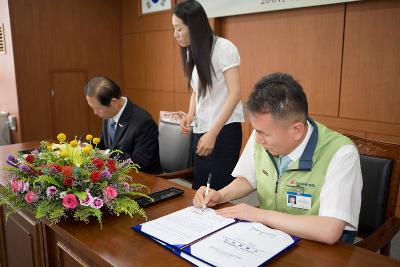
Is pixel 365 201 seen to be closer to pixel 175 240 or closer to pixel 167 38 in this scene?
pixel 175 240

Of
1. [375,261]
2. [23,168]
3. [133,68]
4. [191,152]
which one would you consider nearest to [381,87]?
[191,152]

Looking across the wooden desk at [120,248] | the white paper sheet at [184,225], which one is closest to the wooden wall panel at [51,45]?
the wooden desk at [120,248]

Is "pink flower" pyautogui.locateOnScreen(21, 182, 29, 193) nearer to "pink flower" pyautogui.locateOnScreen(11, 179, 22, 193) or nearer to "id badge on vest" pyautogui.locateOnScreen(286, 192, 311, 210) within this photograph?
"pink flower" pyautogui.locateOnScreen(11, 179, 22, 193)

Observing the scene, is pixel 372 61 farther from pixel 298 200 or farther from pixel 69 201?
pixel 69 201

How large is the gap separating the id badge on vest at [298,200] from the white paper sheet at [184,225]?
8.7 inches

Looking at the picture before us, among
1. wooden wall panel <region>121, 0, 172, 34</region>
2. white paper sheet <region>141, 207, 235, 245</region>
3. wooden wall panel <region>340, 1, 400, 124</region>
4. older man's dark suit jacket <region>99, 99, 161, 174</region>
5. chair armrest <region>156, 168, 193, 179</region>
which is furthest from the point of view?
wooden wall panel <region>121, 0, 172, 34</region>

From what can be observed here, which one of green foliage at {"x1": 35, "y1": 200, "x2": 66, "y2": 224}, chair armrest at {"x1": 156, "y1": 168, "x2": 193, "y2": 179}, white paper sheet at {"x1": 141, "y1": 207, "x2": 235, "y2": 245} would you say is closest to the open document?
white paper sheet at {"x1": 141, "y1": 207, "x2": 235, "y2": 245}

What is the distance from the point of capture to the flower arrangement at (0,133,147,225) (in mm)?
1172

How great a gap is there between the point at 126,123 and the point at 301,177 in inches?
48.4

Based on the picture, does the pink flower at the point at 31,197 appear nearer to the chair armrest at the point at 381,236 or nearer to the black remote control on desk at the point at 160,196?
the black remote control on desk at the point at 160,196

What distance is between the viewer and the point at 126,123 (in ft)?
7.14

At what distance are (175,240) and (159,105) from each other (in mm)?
3733

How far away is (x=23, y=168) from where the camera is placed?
4.15ft

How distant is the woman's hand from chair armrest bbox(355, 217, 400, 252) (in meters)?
1.20
